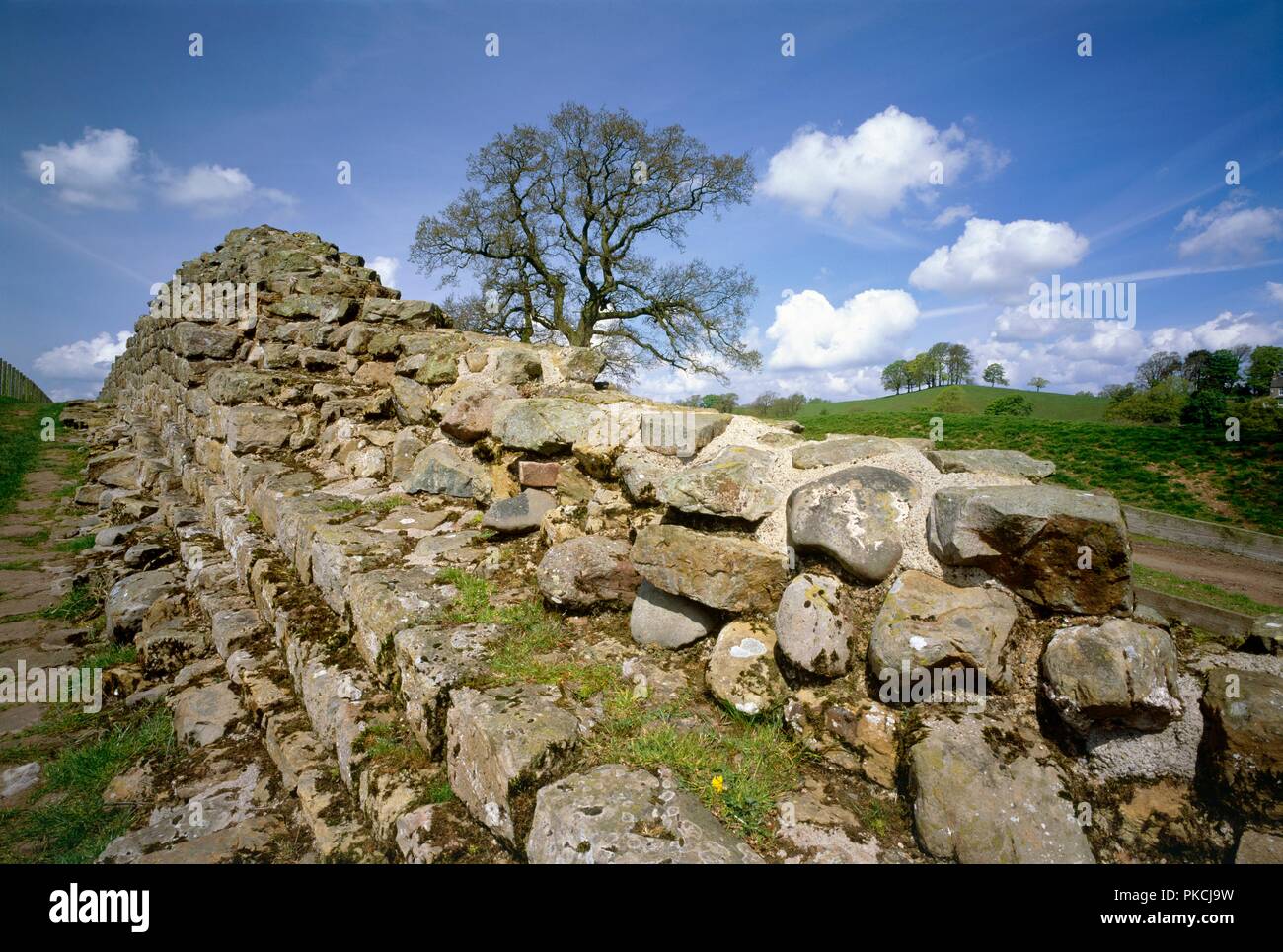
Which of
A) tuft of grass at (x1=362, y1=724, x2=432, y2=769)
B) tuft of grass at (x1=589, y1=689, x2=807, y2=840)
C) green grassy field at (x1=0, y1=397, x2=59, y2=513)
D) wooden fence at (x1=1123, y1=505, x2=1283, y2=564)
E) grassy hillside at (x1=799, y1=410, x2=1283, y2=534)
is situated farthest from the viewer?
grassy hillside at (x1=799, y1=410, x2=1283, y2=534)

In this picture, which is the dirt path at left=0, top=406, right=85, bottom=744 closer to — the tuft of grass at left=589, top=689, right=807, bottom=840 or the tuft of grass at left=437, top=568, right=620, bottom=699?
the tuft of grass at left=437, top=568, right=620, bottom=699

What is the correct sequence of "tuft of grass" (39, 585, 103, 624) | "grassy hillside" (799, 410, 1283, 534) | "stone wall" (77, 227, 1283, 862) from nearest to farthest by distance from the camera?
"stone wall" (77, 227, 1283, 862)
"tuft of grass" (39, 585, 103, 624)
"grassy hillside" (799, 410, 1283, 534)

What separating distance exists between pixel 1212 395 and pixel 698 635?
76.7 ft

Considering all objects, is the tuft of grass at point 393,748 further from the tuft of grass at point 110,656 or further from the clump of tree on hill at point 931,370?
the clump of tree on hill at point 931,370

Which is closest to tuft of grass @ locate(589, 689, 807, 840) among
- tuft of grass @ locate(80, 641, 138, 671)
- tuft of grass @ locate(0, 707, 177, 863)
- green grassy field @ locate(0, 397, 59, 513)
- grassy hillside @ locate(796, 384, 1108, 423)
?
tuft of grass @ locate(0, 707, 177, 863)

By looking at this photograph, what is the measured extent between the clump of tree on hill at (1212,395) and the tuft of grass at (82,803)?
22123mm

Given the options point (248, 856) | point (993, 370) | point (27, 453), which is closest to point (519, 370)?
point (248, 856)

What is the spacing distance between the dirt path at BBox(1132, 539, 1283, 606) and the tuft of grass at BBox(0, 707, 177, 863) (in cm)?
1298

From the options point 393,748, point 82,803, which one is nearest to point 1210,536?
point 393,748

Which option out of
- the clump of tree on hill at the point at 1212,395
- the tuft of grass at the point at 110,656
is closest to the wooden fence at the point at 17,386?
the tuft of grass at the point at 110,656

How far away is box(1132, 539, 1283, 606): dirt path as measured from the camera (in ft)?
30.7

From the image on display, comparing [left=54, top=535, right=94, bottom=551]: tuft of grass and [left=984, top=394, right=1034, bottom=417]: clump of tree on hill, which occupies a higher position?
[left=984, top=394, right=1034, bottom=417]: clump of tree on hill

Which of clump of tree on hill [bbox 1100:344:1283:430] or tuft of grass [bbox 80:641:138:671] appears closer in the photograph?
tuft of grass [bbox 80:641:138:671]

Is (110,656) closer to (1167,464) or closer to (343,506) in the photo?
(343,506)
